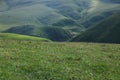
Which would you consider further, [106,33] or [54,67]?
[106,33]

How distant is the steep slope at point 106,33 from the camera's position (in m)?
160

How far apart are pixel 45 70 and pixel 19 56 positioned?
15.9 feet

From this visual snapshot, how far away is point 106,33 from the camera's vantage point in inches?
6713

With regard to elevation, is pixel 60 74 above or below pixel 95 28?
above

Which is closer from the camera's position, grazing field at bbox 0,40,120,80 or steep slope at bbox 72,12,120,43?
grazing field at bbox 0,40,120,80

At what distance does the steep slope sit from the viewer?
16038cm

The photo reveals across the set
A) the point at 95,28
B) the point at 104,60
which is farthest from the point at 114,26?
the point at 104,60

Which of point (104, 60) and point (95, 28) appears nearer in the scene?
point (104, 60)

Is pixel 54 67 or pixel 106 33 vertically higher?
pixel 54 67

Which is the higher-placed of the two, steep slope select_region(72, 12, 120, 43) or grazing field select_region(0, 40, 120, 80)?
grazing field select_region(0, 40, 120, 80)

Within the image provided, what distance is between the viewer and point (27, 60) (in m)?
27.1

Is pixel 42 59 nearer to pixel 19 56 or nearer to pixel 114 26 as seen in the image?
pixel 19 56

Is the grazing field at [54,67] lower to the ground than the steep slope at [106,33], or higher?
higher

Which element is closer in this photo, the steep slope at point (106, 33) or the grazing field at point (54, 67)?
the grazing field at point (54, 67)
